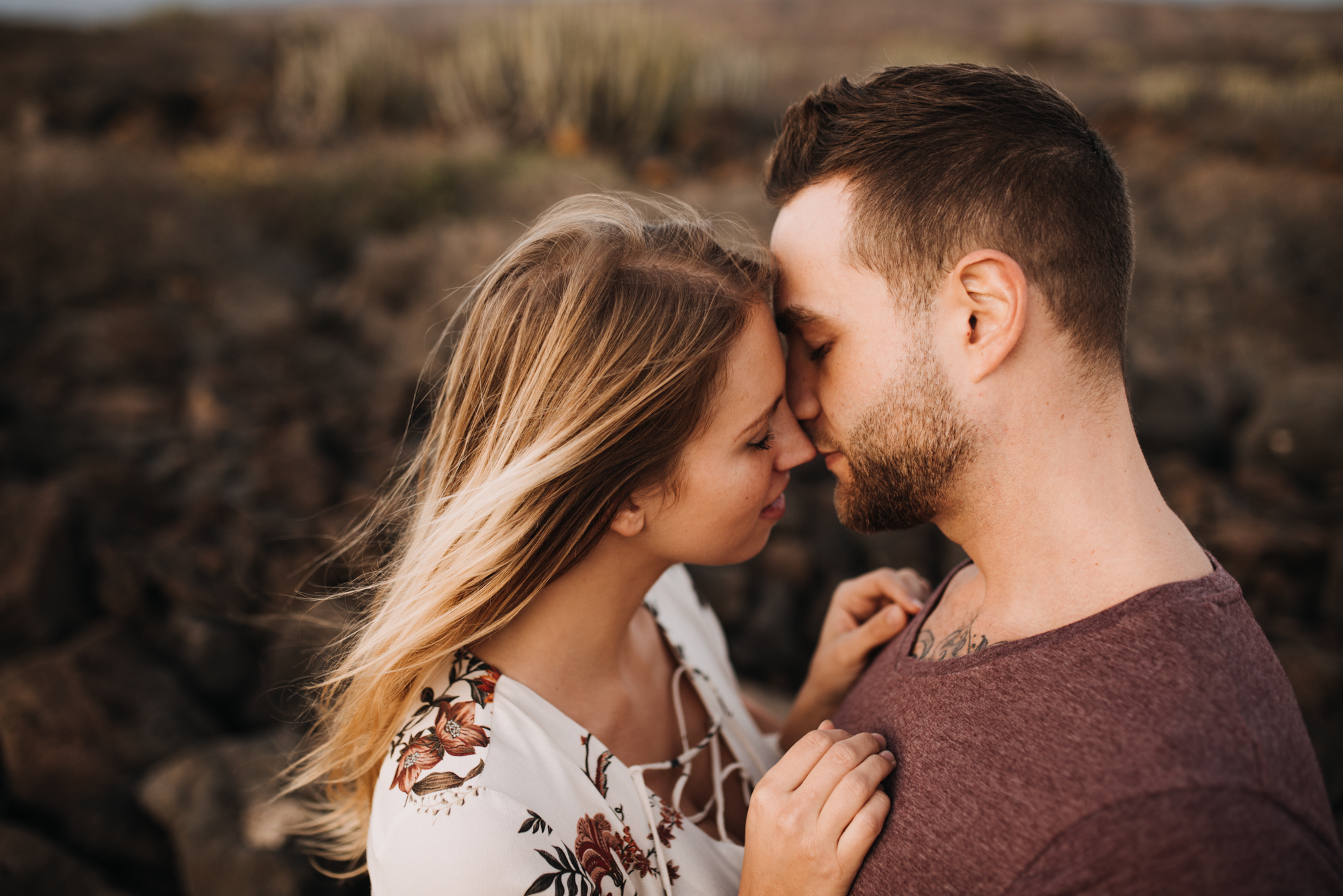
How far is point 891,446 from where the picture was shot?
5.82ft

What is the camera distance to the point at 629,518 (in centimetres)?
185

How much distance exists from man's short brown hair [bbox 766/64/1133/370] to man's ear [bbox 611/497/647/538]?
2.37ft

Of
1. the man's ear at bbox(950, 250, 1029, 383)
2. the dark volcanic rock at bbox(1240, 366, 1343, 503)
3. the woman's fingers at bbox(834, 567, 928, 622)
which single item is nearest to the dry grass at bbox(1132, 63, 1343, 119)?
the dark volcanic rock at bbox(1240, 366, 1343, 503)

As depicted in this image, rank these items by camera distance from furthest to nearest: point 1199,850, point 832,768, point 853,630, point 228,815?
point 228,815
point 853,630
point 832,768
point 1199,850

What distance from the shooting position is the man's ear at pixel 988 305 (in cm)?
159

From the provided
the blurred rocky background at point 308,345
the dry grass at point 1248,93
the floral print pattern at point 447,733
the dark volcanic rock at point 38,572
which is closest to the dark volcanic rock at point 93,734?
the blurred rocky background at point 308,345

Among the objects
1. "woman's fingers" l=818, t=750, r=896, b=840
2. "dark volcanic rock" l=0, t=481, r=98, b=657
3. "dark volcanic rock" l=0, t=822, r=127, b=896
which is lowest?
"dark volcanic rock" l=0, t=822, r=127, b=896

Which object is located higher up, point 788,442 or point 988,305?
point 988,305

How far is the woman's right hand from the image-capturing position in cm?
143

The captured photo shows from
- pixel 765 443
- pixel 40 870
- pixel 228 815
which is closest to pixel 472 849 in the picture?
pixel 765 443

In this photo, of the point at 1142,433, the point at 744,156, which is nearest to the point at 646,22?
the point at 744,156

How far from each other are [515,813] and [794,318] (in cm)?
118

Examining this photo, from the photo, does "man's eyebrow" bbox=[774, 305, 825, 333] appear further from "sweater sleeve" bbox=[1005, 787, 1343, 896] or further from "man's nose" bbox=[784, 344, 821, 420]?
"sweater sleeve" bbox=[1005, 787, 1343, 896]

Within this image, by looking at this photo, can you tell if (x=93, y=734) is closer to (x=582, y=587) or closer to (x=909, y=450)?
(x=582, y=587)
